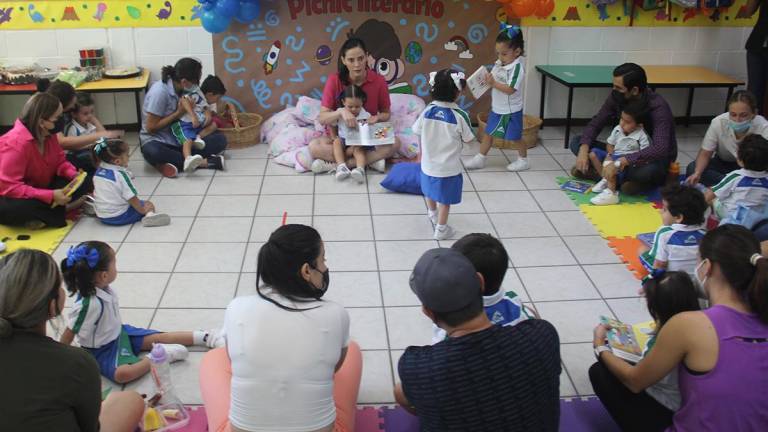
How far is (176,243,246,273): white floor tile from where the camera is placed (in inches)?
159

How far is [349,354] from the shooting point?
286cm

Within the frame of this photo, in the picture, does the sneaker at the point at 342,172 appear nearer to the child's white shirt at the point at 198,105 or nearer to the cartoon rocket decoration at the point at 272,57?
the child's white shirt at the point at 198,105

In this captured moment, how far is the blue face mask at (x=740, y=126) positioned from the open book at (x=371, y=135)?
231 cm

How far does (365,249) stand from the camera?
14.1 feet

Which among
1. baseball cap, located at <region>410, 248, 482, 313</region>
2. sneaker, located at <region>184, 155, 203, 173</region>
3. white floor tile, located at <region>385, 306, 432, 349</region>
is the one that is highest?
baseball cap, located at <region>410, 248, 482, 313</region>

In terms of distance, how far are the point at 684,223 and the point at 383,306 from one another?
1512 mm

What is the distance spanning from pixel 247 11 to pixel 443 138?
264cm

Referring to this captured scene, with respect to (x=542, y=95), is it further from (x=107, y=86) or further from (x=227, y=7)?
(x=107, y=86)

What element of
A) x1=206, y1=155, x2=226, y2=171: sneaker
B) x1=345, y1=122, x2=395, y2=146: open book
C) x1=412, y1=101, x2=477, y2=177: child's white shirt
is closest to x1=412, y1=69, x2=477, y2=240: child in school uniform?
x1=412, y1=101, x2=477, y2=177: child's white shirt

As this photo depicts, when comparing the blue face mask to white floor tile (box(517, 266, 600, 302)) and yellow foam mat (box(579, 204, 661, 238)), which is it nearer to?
yellow foam mat (box(579, 204, 661, 238))

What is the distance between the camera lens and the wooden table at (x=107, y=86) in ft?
18.6

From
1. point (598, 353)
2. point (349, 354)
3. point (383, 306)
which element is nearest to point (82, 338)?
point (349, 354)

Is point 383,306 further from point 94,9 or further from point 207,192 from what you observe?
point 94,9

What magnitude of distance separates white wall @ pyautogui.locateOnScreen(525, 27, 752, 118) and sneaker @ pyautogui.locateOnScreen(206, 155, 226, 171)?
2783 mm
